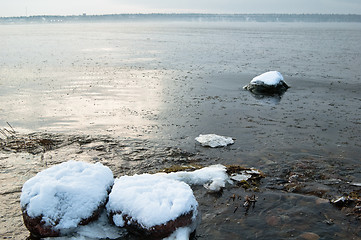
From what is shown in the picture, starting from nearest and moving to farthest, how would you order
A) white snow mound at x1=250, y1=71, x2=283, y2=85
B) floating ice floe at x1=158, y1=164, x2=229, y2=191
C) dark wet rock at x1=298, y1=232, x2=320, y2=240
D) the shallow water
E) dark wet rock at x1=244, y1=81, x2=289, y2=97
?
dark wet rock at x1=298, y1=232, x2=320, y2=240, the shallow water, floating ice floe at x1=158, y1=164, x2=229, y2=191, dark wet rock at x1=244, y1=81, x2=289, y2=97, white snow mound at x1=250, y1=71, x2=283, y2=85

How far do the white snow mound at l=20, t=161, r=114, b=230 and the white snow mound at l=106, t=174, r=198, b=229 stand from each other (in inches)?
14.3

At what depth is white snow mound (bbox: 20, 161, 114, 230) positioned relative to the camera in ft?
18.2

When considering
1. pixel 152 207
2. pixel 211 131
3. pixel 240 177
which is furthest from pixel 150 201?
pixel 211 131

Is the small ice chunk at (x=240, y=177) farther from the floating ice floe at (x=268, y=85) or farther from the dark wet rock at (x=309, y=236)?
the floating ice floe at (x=268, y=85)

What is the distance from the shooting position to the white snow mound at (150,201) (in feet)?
18.1

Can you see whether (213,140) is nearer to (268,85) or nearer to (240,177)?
(240,177)

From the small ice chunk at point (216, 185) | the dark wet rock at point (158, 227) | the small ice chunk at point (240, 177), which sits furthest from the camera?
the small ice chunk at point (240, 177)

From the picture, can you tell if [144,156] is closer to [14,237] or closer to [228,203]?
[228,203]

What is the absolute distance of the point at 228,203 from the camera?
696 centimetres

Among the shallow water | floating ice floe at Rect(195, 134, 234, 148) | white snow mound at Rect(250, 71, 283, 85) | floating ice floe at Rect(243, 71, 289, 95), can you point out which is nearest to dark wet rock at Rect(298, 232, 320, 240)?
the shallow water

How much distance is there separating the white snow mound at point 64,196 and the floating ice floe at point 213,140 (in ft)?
15.7

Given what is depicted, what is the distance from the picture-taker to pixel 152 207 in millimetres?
5605

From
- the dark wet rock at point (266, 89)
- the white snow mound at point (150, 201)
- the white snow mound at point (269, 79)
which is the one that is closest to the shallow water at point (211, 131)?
the dark wet rock at point (266, 89)

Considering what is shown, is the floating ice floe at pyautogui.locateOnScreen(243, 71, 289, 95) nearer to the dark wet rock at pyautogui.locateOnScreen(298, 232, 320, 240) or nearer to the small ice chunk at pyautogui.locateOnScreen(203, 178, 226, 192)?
the small ice chunk at pyautogui.locateOnScreen(203, 178, 226, 192)
